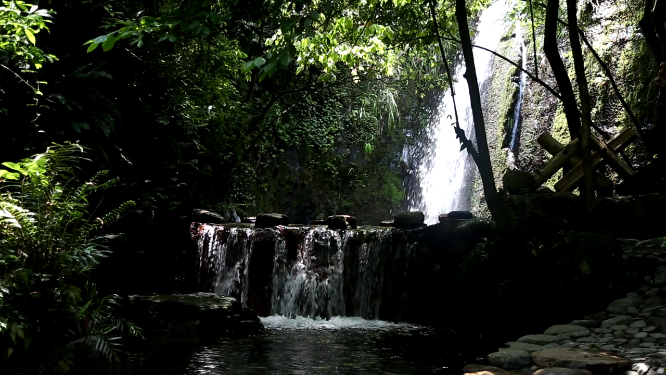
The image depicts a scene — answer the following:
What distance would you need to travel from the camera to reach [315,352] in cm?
625

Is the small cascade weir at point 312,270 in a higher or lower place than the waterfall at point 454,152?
lower

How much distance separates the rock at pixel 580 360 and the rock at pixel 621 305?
1.58 meters

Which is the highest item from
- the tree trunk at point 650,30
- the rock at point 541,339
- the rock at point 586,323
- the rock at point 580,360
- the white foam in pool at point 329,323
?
the tree trunk at point 650,30

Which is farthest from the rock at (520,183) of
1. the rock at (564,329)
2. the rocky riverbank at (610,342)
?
the rock at (564,329)

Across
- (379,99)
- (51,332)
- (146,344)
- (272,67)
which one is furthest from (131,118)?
(379,99)

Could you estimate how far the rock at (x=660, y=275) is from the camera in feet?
20.7

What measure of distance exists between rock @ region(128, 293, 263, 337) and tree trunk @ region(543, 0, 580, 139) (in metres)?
5.55

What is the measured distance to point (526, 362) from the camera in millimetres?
4648

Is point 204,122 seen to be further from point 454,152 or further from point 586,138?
point 454,152

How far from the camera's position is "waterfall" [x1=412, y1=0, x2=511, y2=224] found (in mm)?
15070

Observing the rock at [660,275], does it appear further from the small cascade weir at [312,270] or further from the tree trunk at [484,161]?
the small cascade weir at [312,270]

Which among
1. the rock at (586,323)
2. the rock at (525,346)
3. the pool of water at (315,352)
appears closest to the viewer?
the rock at (525,346)

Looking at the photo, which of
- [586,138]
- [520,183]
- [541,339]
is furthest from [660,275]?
[520,183]

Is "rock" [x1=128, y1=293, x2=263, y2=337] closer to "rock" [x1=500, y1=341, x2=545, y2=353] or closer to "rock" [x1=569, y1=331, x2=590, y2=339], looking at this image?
"rock" [x1=500, y1=341, x2=545, y2=353]
